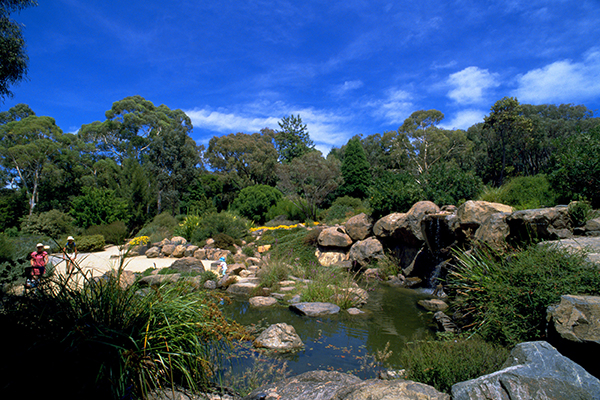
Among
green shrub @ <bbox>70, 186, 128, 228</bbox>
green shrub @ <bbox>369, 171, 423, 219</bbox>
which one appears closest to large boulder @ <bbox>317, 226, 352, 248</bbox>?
green shrub @ <bbox>369, 171, 423, 219</bbox>

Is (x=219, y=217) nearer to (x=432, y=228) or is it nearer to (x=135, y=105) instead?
(x=432, y=228)

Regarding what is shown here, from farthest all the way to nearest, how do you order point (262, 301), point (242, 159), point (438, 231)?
point (242, 159)
point (438, 231)
point (262, 301)

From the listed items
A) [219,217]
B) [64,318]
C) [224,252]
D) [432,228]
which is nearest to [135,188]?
[219,217]

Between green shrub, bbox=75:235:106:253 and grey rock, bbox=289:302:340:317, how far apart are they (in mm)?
11579

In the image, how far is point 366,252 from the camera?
10477 millimetres

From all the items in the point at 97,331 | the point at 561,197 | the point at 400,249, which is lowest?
the point at 400,249

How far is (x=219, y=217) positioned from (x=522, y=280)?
13505mm

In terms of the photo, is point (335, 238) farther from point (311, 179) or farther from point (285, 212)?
point (311, 179)

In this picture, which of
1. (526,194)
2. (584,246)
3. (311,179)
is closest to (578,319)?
(584,246)

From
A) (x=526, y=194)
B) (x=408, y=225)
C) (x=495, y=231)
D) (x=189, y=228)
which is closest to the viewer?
(x=495, y=231)

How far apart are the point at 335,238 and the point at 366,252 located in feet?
4.59

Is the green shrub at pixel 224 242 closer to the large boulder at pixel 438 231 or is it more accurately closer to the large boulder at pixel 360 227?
the large boulder at pixel 360 227

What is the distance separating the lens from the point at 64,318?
2.54m

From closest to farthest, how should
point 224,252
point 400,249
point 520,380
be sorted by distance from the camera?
1. point 520,380
2. point 400,249
3. point 224,252
